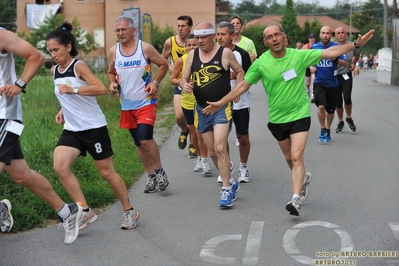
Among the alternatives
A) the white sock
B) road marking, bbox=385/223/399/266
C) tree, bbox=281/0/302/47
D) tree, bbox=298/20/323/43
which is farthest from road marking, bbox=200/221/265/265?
tree, bbox=281/0/302/47

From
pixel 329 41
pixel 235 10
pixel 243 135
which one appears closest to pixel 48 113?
pixel 329 41

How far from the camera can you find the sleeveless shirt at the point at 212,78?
8.62 meters

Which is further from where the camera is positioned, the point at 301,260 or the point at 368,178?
the point at 368,178

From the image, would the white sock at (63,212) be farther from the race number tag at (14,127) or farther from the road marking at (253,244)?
the road marking at (253,244)

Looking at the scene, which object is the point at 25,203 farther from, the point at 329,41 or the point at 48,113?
the point at 48,113

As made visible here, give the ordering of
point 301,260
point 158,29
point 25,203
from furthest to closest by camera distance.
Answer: point 158,29 → point 25,203 → point 301,260

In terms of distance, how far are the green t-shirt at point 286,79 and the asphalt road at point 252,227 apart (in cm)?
103

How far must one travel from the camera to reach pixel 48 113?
16906mm

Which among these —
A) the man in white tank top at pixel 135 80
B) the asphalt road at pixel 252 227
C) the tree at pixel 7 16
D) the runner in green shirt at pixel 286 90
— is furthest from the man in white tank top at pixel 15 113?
the tree at pixel 7 16

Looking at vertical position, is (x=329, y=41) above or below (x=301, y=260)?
above

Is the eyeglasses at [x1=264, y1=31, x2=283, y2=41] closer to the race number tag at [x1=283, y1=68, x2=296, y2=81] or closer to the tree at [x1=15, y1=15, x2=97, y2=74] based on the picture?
the race number tag at [x1=283, y1=68, x2=296, y2=81]

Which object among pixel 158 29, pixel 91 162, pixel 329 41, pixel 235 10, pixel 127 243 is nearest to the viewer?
pixel 127 243

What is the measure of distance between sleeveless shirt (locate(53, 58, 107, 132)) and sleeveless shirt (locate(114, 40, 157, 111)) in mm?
1390

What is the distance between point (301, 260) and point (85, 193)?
335 cm
